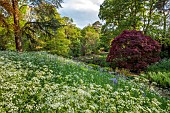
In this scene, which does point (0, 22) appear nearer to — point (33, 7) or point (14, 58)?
point (33, 7)

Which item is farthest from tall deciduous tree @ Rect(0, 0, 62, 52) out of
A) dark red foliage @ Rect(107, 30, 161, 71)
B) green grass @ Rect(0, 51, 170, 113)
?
green grass @ Rect(0, 51, 170, 113)

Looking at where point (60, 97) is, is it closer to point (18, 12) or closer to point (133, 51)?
point (133, 51)

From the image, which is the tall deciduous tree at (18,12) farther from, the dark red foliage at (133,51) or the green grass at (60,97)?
the green grass at (60,97)

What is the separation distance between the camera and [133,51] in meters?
10.6

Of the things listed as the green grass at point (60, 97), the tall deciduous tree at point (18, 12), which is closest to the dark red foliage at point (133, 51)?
the tall deciduous tree at point (18, 12)

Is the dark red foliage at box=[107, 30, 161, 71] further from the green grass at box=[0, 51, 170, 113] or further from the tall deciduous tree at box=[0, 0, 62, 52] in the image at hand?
the green grass at box=[0, 51, 170, 113]

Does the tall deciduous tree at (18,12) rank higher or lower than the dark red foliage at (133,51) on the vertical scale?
higher

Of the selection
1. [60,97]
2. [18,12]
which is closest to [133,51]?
[18,12]

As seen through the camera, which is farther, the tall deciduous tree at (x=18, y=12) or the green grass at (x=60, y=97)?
the tall deciduous tree at (x=18, y=12)

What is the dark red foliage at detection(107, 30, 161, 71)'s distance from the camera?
10791 millimetres

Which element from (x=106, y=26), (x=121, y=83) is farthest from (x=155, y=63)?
(x=106, y=26)

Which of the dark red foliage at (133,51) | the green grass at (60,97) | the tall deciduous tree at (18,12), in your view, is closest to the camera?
the green grass at (60,97)

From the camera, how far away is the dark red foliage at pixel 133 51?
10.8 m

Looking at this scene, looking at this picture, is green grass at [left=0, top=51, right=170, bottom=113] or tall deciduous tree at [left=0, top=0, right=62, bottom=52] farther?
tall deciduous tree at [left=0, top=0, right=62, bottom=52]
